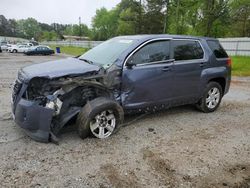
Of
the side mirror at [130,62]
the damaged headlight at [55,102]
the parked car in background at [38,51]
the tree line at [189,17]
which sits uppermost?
the tree line at [189,17]

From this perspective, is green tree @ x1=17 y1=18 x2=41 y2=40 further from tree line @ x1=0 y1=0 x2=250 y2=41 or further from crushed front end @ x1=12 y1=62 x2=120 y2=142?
crushed front end @ x1=12 y1=62 x2=120 y2=142

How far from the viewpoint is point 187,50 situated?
604 centimetres

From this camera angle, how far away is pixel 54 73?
4.39 metres

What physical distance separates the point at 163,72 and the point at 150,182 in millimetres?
2608

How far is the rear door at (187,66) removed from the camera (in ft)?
18.9

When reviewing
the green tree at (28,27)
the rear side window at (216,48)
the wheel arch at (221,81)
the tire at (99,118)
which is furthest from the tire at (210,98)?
the green tree at (28,27)

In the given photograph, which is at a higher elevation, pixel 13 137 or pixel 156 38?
pixel 156 38

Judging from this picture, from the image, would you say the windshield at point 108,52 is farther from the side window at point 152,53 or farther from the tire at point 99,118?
the tire at point 99,118

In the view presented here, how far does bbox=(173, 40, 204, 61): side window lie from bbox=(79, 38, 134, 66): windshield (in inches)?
42.9

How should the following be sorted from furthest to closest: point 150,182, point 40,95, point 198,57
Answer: point 198,57
point 40,95
point 150,182

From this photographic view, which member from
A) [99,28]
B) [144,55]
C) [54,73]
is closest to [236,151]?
[144,55]

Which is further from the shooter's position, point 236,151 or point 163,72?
point 163,72

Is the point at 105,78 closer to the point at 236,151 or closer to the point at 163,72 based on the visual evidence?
the point at 163,72

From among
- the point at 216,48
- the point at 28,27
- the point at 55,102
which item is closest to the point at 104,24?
the point at 28,27
